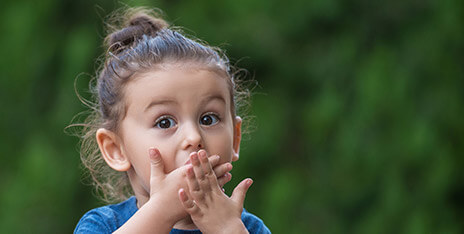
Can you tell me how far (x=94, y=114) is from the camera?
2.79m

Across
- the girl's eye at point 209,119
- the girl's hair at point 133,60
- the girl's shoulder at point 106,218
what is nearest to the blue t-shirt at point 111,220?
the girl's shoulder at point 106,218

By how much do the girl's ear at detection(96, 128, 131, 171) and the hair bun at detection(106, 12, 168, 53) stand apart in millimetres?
351

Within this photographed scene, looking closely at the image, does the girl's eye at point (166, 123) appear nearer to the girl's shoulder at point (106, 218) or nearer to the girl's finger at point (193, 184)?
the girl's finger at point (193, 184)

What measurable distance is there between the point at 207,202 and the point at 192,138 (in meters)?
0.21

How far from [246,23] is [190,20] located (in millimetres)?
432

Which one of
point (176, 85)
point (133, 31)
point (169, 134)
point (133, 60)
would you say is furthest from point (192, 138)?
point (133, 31)

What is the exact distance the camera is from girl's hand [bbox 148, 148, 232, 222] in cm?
200

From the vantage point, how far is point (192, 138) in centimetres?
203

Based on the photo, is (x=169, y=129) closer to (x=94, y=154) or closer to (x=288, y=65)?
(x=94, y=154)

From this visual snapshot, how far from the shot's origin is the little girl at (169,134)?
6.55ft

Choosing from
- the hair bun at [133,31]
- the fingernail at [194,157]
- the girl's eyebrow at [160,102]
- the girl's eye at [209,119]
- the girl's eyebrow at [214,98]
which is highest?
the hair bun at [133,31]

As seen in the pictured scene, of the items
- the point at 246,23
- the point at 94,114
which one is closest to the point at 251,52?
the point at 246,23

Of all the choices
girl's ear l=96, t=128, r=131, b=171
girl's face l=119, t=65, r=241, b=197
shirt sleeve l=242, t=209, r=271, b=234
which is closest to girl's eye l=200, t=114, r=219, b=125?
girl's face l=119, t=65, r=241, b=197

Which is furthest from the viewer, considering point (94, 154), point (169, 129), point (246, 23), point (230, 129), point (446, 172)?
point (246, 23)
